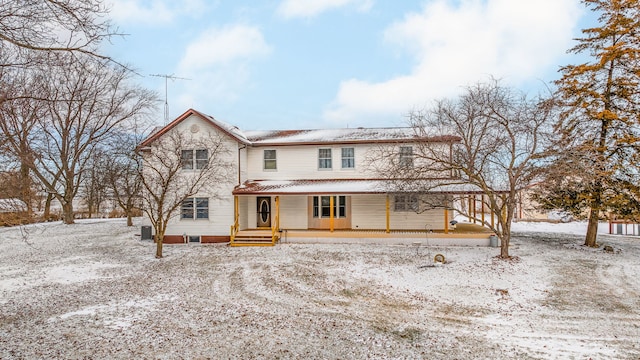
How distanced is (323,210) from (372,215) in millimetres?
2842

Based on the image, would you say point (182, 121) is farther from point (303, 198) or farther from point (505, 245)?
point (505, 245)

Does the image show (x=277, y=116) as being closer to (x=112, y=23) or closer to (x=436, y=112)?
(x=436, y=112)

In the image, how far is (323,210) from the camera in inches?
794

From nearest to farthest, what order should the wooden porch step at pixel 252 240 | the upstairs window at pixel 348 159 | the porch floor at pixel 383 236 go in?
the porch floor at pixel 383 236, the wooden porch step at pixel 252 240, the upstairs window at pixel 348 159

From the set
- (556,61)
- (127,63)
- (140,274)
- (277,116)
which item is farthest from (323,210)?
(277,116)

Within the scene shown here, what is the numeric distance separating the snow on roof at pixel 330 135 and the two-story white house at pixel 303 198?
6 centimetres

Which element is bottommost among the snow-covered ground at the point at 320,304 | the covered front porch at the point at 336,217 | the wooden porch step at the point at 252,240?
the snow-covered ground at the point at 320,304

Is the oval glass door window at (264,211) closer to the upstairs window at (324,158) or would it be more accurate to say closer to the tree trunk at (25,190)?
the upstairs window at (324,158)

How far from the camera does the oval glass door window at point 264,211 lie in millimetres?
20219

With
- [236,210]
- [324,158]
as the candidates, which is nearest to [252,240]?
[236,210]

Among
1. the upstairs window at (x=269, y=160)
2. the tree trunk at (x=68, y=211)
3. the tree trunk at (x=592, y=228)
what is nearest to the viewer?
the tree trunk at (x=592, y=228)

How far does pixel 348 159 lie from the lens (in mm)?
20141

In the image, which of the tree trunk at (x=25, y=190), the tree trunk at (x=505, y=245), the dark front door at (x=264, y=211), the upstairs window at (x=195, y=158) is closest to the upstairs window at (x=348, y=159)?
the dark front door at (x=264, y=211)

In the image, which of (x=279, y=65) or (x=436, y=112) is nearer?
(x=436, y=112)
